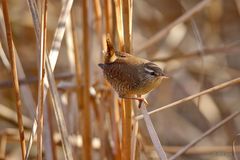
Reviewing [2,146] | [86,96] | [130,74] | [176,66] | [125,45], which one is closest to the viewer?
[125,45]

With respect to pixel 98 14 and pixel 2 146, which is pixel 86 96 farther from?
pixel 2 146

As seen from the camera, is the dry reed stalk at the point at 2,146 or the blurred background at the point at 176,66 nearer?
the dry reed stalk at the point at 2,146

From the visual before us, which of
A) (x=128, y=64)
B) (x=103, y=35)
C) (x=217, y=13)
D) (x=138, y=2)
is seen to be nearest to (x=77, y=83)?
(x=103, y=35)

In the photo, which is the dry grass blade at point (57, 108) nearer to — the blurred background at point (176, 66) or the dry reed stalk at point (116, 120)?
the dry reed stalk at point (116, 120)

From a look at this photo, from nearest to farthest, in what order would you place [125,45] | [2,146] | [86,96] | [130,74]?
[125,45]
[130,74]
[86,96]
[2,146]

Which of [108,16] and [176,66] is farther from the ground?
[108,16]

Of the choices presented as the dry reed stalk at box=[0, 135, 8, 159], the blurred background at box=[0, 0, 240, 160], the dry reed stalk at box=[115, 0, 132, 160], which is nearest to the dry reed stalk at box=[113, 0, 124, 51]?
the dry reed stalk at box=[115, 0, 132, 160]

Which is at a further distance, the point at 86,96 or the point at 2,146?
the point at 2,146

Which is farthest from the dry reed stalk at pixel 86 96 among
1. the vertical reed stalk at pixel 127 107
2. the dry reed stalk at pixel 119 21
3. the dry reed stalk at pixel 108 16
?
the vertical reed stalk at pixel 127 107

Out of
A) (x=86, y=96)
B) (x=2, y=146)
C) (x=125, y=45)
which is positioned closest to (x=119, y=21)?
(x=125, y=45)
